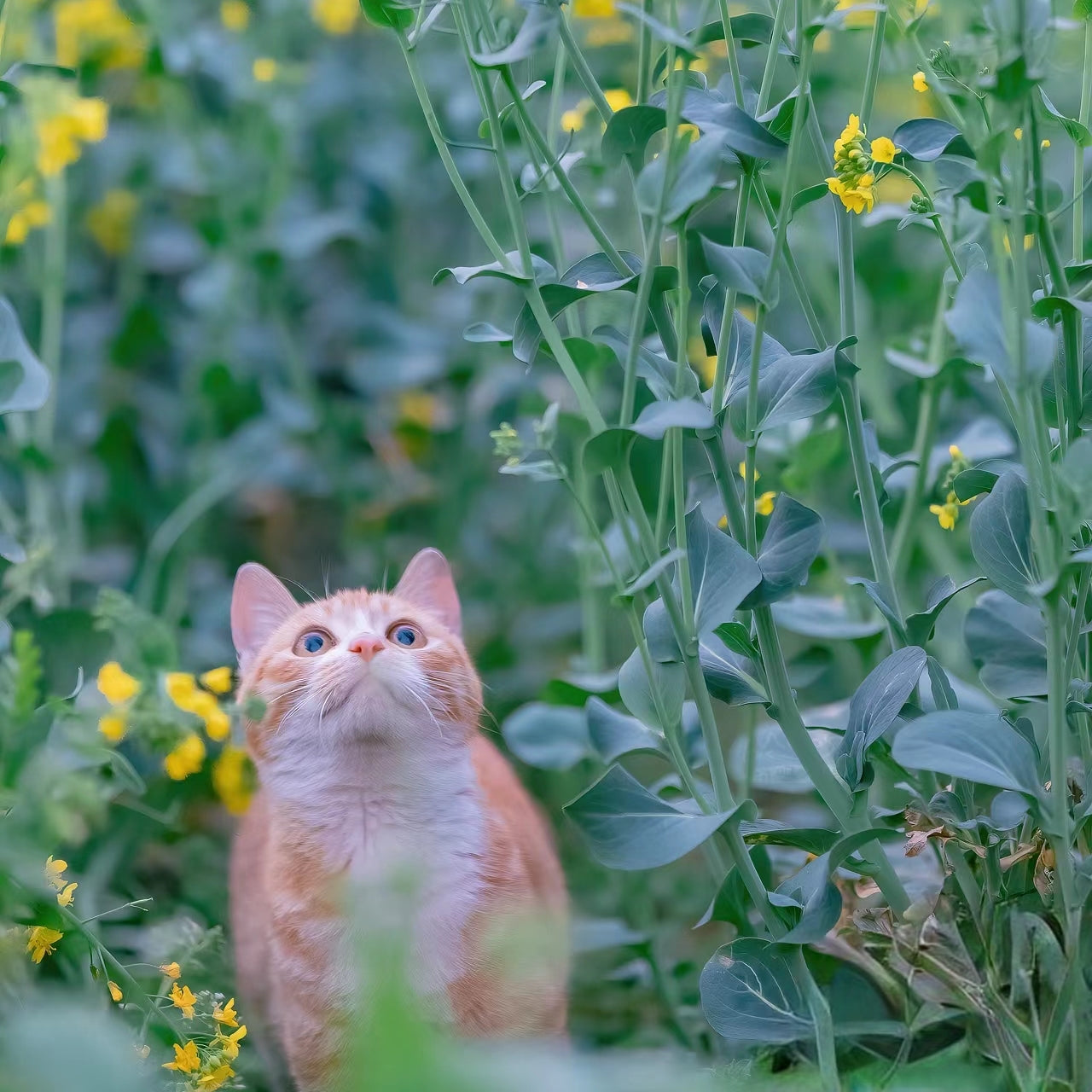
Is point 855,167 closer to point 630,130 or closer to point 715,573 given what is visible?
point 630,130

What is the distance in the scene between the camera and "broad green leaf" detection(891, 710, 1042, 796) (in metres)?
1.09

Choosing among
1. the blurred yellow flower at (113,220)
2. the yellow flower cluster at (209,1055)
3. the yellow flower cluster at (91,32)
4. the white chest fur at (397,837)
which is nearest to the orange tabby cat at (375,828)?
the white chest fur at (397,837)

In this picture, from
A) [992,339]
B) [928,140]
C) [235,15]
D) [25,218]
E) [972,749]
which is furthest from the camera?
[235,15]

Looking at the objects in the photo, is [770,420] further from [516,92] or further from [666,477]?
[516,92]

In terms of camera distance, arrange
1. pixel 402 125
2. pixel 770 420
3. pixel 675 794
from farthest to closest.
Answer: pixel 402 125 < pixel 675 794 < pixel 770 420

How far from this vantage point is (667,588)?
122 cm

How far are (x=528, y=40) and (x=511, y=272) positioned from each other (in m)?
0.21

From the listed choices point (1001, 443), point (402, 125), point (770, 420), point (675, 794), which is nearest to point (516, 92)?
point (770, 420)

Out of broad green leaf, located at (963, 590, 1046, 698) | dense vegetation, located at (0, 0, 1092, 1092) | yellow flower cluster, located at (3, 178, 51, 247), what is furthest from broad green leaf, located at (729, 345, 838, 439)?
yellow flower cluster, located at (3, 178, 51, 247)

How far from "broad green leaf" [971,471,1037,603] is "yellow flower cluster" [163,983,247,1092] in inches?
35.3

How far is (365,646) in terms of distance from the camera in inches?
57.3

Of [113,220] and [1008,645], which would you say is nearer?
[1008,645]

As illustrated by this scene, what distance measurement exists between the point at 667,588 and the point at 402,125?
227 centimetres


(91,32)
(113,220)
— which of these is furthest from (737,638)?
(113,220)
